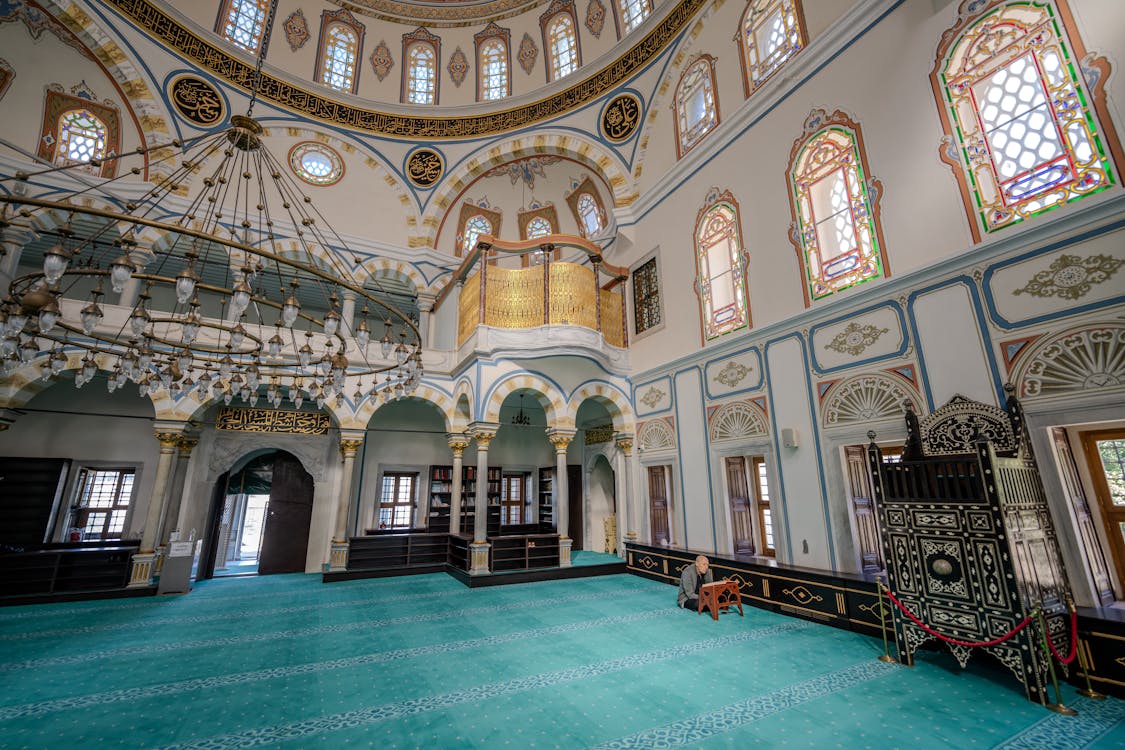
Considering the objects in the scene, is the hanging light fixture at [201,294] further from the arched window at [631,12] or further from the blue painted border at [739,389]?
the arched window at [631,12]

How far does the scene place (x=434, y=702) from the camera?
3463 millimetres

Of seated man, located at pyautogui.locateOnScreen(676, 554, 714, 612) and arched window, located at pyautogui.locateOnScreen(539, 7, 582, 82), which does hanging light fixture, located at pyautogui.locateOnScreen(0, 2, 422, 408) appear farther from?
arched window, located at pyautogui.locateOnScreen(539, 7, 582, 82)

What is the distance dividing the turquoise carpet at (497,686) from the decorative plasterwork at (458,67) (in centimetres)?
1253

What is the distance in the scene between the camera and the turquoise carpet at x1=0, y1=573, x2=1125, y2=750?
2.97m

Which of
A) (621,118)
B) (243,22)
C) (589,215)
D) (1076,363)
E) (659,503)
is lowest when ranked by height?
(659,503)

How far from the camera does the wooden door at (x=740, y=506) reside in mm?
7613

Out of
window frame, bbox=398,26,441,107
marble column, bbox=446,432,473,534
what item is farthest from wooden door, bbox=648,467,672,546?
window frame, bbox=398,26,441,107

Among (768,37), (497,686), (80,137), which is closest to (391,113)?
(80,137)

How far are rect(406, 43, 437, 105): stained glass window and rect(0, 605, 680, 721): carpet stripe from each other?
494 inches

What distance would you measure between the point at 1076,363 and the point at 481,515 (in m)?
7.74

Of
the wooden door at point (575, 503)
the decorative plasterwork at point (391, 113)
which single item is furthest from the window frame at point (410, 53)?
the wooden door at point (575, 503)

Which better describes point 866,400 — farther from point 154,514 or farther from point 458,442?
point 154,514

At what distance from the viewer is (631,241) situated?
33.6 ft

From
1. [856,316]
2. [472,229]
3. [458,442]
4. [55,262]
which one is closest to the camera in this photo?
[55,262]
